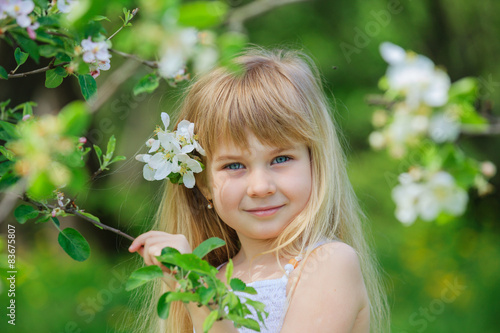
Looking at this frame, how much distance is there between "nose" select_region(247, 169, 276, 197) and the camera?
1.70 meters

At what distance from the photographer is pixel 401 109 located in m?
0.86

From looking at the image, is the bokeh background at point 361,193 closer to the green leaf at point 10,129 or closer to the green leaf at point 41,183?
the green leaf at point 10,129

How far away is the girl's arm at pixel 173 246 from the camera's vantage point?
4.96ft

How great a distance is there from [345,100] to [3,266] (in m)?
5.07

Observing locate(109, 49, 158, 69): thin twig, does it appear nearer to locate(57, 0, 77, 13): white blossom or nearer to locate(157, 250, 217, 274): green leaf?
locate(57, 0, 77, 13): white blossom

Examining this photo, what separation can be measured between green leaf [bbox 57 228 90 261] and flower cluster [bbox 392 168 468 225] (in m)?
0.89

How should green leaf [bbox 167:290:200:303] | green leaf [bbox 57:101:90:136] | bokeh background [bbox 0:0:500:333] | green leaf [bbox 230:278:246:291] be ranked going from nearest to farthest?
green leaf [bbox 57:101:90:136]
green leaf [bbox 167:290:200:303]
green leaf [bbox 230:278:246:291]
bokeh background [bbox 0:0:500:333]

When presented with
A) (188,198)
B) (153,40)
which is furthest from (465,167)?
(188,198)

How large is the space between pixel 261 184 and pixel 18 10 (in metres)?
0.84

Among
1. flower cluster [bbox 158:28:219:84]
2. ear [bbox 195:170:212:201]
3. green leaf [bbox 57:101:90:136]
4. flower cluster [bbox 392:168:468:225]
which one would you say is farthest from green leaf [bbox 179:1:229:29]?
ear [bbox 195:170:212:201]

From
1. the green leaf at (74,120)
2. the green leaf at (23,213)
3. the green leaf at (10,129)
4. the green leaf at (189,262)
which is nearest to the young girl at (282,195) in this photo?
the green leaf at (23,213)

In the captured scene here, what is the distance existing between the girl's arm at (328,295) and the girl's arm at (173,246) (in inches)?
8.2

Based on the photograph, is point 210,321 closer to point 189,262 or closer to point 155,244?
point 189,262

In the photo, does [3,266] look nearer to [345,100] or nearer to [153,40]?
[153,40]
